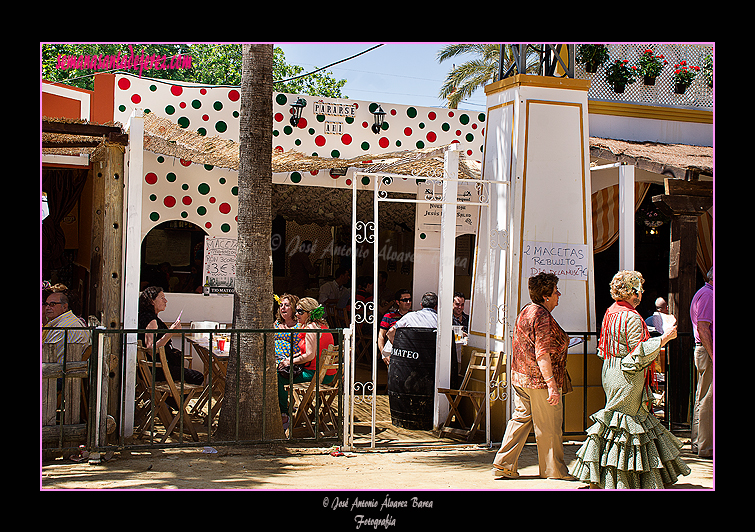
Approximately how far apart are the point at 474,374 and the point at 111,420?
3.31 metres

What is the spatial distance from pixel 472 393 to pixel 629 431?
2058 millimetres

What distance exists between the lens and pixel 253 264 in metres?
5.98

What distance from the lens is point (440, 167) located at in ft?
30.5

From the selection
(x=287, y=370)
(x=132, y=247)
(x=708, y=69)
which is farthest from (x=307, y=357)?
(x=708, y=69)

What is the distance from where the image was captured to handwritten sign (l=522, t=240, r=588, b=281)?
6617 mm

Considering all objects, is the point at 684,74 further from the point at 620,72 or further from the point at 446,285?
the point at 446,285

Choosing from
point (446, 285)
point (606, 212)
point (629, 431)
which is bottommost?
point (629, 431)

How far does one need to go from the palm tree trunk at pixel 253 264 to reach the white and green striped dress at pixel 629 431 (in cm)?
264

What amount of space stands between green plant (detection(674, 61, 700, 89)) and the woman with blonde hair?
20.8 feet

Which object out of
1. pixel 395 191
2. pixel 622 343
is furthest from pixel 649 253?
pixel 622 343

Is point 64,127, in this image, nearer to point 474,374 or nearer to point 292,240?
point 474,374

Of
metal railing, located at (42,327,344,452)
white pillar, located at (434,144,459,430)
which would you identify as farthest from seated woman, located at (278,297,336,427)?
white pillar, located at (434,144,459,430)

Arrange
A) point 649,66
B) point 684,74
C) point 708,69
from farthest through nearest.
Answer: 1. point 708,69
2. point 684,74
3. point 649,66

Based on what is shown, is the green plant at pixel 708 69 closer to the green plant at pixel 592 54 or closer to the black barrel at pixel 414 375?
the green plant at pixel 592 54
